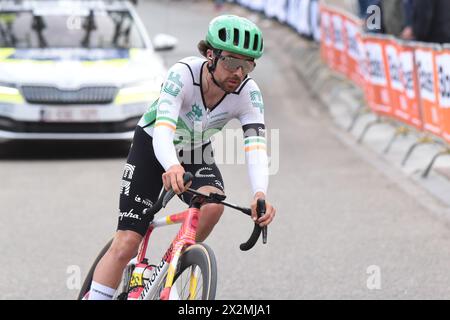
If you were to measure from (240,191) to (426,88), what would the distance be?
247 cm

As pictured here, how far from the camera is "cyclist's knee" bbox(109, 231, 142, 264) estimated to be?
19.2 feet

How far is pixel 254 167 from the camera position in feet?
17.7

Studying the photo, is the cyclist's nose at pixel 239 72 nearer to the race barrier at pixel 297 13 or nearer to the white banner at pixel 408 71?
the white banner at pixel 408 71

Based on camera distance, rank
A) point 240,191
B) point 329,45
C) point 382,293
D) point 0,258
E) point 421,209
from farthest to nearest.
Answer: point 329,45
point 240,191
point 421,209
point 0,258
point 382,293

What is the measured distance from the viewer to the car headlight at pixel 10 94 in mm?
12578

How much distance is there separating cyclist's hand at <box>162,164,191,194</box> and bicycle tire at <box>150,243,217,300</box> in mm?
292

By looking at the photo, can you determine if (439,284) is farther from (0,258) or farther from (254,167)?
(0,258)

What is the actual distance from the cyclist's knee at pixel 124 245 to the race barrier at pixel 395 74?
19.9 feet

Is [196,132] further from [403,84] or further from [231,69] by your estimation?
[403,84]

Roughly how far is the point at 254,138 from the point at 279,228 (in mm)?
4090

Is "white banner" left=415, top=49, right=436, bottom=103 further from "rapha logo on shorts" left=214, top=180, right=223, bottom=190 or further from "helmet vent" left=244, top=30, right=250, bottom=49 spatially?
"helmet vent" left=244, top=30, right=250, bottom=49

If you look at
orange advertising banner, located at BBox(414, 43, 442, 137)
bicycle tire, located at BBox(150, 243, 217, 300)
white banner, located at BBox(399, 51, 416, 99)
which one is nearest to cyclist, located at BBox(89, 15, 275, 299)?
bicycle tire, located at BBox(150, 243, 217, 300)

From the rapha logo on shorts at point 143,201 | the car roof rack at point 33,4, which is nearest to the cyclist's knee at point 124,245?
the rapha logo on shorts at point 143,201

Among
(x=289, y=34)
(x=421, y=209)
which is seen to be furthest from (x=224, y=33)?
(x=289, y=34)
